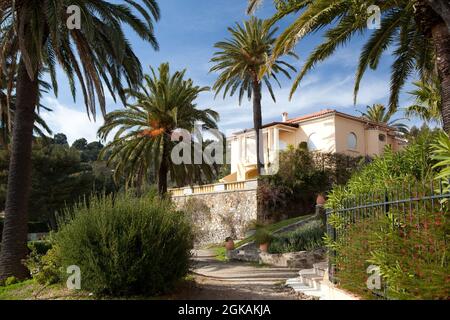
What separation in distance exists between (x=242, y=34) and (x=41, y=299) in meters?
21.6

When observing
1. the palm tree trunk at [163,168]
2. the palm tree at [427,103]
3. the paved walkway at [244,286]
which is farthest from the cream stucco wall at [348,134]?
the paved walkway at [244,286]

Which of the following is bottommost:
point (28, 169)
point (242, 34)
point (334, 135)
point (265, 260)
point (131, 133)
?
point (265, 260)

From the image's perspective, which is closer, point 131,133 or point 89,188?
point 131,133

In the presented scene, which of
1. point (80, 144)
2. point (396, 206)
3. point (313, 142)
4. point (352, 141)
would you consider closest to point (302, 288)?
point (396, 206)

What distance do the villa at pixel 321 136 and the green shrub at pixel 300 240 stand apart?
13.0 metres

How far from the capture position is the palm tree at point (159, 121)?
19516 mm

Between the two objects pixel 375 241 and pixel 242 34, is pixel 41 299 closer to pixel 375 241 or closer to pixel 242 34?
pixel 375 241

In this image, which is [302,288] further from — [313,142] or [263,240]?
[313,142]

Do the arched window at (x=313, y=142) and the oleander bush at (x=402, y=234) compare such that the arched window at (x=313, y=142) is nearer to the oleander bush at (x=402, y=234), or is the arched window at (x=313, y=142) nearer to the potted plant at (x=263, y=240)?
the potted plant at (x=263, y=240)

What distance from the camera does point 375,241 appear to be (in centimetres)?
586

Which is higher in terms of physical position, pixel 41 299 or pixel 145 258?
pixel 145 258

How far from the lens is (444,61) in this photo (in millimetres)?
8578
